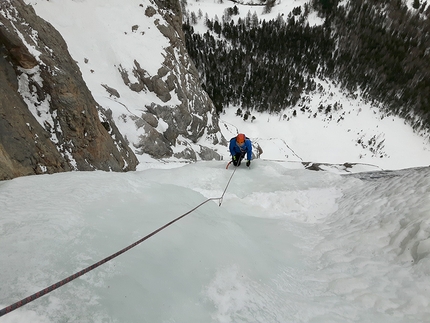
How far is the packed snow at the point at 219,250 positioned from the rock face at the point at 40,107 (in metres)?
1.20

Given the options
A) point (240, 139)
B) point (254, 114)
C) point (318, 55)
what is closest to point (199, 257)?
point (240, 139)

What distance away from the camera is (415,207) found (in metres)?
3.14

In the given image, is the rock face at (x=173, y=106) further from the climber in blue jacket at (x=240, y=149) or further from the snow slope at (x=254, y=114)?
the climber in blue jacket at (x=240, y=149)

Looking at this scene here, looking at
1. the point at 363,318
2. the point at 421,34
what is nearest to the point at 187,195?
the point at 363,318

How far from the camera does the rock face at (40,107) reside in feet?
12.4

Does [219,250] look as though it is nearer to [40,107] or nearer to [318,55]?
[40,107]

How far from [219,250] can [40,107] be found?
4964 millimetres

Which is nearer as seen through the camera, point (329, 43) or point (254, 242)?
point (254, 242)

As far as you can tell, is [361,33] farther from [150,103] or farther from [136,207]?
[136,207]

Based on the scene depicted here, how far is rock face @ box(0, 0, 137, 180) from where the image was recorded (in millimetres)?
3771

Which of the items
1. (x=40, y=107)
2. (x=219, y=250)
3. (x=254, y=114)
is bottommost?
(x=254, y=114)

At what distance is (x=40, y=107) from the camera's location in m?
4.90

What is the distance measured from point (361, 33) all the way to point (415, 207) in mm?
42853

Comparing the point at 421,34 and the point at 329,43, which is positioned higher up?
the point at 421,34
